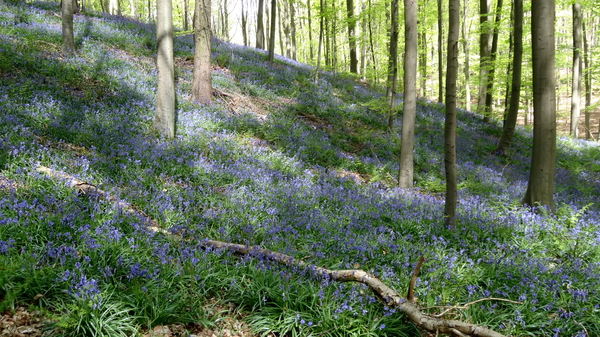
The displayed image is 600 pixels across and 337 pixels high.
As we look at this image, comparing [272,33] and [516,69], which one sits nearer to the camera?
[516,69]

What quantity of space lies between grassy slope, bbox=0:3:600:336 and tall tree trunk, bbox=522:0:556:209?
0.57 metres

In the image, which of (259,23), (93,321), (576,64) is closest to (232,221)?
(93,321)

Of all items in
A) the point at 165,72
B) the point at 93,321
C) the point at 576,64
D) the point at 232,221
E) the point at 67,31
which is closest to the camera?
the point at 93,321

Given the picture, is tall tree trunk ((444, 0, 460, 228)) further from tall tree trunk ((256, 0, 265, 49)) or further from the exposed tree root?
tall tree trunk ((256, 0, 265, 49))

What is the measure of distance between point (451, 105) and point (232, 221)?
3.95 meters

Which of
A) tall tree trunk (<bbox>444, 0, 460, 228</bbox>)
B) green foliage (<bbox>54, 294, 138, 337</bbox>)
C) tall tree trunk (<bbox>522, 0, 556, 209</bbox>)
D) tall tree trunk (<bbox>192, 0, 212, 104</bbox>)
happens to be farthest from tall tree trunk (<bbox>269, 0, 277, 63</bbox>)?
green foliage (<bbox>54, 294, 138, 337</bbox>)

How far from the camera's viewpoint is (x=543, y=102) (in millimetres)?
6957

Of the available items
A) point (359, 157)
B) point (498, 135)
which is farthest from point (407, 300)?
point (498, 135)

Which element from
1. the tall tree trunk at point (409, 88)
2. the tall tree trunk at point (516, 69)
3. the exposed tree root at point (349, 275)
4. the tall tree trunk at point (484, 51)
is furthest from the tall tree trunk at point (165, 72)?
the tall tree trunk at point (484, 51)

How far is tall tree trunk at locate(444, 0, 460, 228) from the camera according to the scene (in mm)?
5438

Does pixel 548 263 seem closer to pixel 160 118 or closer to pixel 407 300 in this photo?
pixel 407 300

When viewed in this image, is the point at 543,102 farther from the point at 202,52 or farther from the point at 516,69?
the point at 202,52

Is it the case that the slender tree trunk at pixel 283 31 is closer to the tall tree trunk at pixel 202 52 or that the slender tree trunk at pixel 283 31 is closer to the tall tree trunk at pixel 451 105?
the tall tree trunk at pixel 202 52

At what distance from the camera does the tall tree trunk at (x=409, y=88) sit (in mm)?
7742
